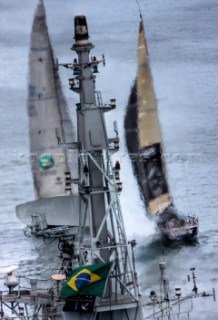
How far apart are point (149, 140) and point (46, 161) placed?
9.12ft

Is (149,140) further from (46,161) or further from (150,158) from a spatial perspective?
(46,161)

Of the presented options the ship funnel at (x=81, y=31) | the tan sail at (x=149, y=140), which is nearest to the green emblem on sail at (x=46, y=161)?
the tan sail at (x=149, y=140)

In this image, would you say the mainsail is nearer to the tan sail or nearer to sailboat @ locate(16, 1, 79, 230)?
sailboat @ locate(16, 1, 79, 230)

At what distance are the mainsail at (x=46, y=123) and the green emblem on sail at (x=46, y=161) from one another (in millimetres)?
27

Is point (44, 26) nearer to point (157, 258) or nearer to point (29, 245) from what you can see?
point (29, 245)

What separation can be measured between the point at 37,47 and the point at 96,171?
18.7m

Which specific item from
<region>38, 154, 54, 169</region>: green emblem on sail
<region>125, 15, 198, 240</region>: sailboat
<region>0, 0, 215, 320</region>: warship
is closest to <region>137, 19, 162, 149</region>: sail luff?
<region>125, 15, 198, 240</region>: sailboat

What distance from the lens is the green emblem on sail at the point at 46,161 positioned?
124 ft

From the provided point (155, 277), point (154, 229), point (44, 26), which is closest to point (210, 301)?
point (155, 277)

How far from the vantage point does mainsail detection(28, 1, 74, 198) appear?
37.7 meters

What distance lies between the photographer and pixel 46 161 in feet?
124

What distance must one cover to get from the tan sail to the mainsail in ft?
6.67

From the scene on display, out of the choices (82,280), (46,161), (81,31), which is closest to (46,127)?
(46,161)

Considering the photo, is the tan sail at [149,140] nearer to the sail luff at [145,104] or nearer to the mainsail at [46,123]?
the sail luff at [145,104]
